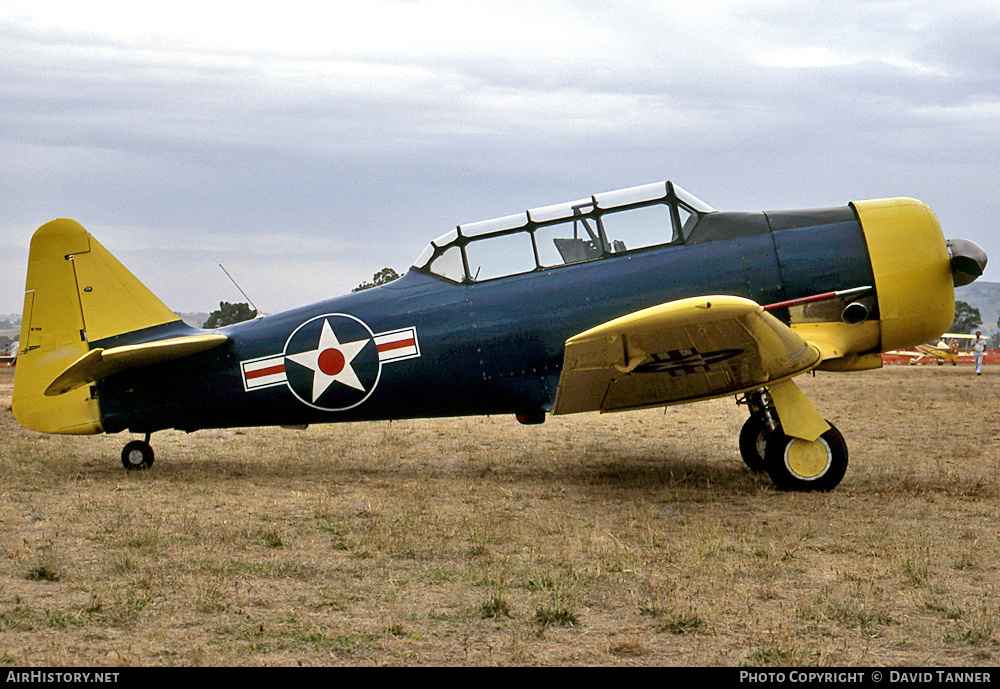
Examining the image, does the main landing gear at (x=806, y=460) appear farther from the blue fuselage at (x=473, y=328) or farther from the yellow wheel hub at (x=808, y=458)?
the blue fuselage at (x=473, y=328)

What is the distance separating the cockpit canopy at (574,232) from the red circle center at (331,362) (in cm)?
122

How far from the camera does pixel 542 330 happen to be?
794 cm

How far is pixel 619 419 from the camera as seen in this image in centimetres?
1490

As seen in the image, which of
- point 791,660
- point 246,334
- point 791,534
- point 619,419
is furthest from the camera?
point 619,419

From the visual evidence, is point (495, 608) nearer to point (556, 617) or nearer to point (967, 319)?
point (556, 617)

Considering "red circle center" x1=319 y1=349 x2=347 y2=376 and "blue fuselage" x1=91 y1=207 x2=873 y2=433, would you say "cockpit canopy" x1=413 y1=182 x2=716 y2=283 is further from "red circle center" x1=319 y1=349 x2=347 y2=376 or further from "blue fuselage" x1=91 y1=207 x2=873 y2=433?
"red circle center" x1=319 y1=349 x2=347 y2=376

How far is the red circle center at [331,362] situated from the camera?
8.34 metres

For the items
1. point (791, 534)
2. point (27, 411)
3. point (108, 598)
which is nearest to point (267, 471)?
point (27, 411)

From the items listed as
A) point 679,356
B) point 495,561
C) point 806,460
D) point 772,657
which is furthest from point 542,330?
point 772,657

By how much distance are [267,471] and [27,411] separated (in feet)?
7.98

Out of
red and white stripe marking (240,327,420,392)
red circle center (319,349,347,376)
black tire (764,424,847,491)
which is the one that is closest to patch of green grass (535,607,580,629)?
black tire (764,424,847,491)

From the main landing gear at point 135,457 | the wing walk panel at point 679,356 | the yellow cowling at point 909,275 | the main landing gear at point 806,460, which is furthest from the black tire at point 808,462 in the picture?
the main landing gear at point 135,457

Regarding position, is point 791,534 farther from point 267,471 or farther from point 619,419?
point 619,419

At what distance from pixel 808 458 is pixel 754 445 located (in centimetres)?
136
